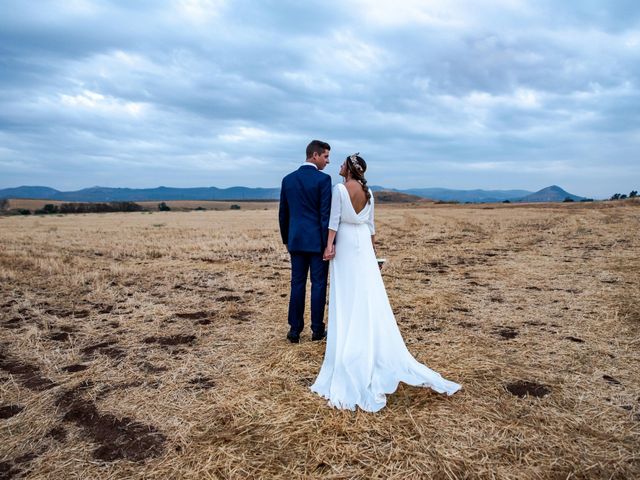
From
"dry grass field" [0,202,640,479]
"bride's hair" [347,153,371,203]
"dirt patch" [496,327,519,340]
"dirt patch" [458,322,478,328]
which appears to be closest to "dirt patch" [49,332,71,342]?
"dry grass field" [0,202,640,479]

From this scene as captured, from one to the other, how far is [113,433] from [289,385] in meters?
1.83

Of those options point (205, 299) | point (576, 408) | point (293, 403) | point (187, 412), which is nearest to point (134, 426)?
point (187, 412)

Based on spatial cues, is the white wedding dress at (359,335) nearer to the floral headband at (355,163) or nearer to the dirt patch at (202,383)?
the floral headband at (355,163)

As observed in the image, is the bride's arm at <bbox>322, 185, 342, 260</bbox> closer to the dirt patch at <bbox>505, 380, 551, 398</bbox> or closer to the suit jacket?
the suit jacket

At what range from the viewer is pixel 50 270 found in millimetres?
11609

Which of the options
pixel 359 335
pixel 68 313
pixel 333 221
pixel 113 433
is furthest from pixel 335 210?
pixel 68 313

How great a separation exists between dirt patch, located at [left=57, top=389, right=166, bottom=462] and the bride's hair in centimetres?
341

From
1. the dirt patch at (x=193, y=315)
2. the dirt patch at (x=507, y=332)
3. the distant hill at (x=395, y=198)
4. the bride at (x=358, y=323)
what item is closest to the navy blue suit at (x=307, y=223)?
the bride at (x=358, y=323)

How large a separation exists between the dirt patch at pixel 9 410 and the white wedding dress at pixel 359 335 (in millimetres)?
3134

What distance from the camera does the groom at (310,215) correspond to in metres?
5.47

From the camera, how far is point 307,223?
18.4ft

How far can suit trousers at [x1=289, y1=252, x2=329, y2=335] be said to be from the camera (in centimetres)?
575

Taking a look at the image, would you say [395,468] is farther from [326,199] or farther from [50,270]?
[50,270]

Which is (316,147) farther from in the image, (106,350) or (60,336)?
(60,336)
